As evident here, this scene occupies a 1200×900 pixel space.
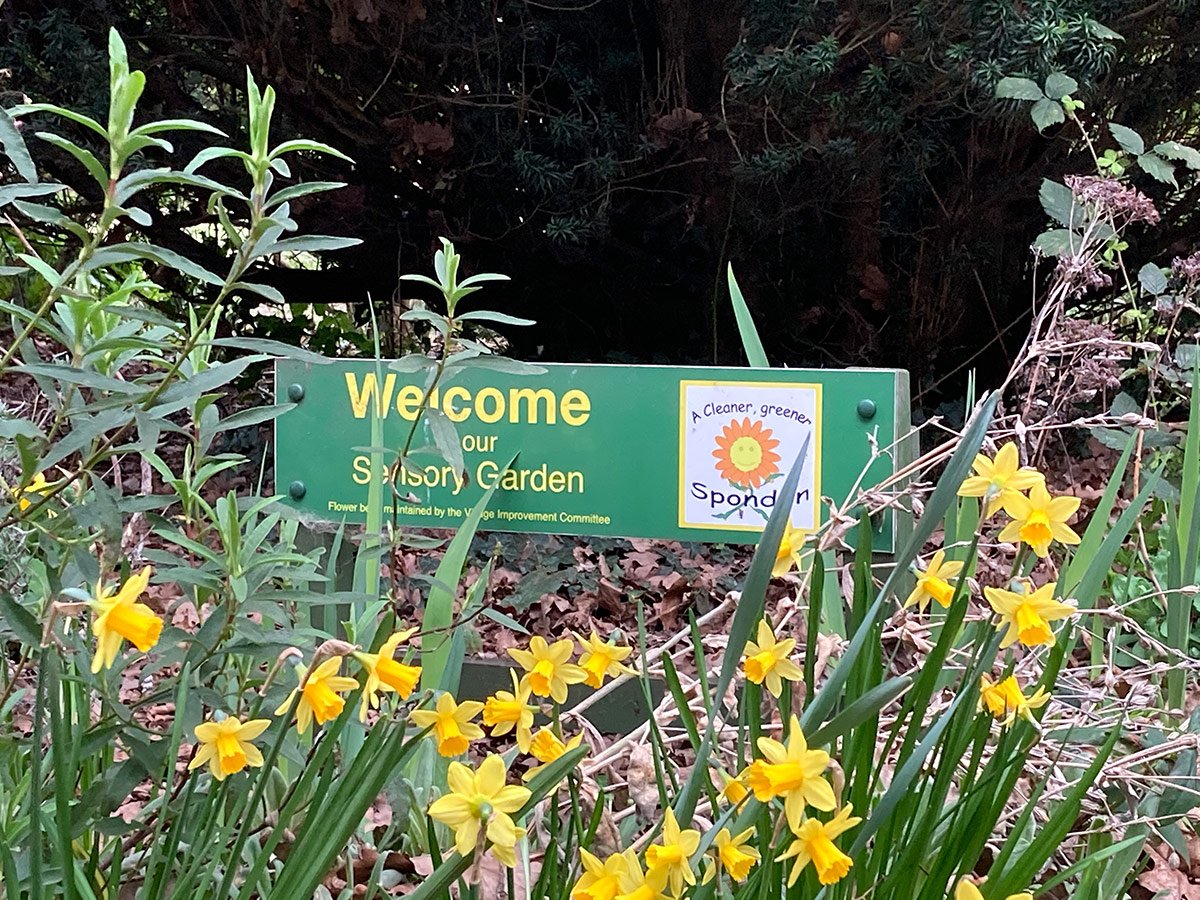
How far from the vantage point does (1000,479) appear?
0.70 m

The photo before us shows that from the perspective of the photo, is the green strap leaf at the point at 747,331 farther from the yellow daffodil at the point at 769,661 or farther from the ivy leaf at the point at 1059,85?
the ivy leaf at the point at 1059,85

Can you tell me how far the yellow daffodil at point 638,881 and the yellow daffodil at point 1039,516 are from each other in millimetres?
319

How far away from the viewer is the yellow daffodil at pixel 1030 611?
0.67m

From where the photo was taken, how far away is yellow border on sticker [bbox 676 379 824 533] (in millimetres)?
1561

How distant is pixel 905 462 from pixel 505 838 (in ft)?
3.50

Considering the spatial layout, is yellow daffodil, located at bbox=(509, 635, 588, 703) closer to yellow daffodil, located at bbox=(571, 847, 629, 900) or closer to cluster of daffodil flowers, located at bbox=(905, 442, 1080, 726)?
yellow daffodil, located at bbox=(571, 847, 629, 900)

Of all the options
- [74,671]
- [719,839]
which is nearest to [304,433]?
[74,671]

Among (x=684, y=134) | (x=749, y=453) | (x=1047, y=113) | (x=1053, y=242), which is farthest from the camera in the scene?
(x=684, y=134)

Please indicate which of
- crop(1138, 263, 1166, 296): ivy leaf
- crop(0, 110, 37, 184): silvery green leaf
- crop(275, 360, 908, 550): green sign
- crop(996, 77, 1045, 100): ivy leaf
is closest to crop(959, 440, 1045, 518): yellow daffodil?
crop(0, 110, 37, 184): silvery green leaf

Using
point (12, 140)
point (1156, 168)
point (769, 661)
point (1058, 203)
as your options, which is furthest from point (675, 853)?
point (1156, 168)

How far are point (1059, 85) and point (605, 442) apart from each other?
4.22ft

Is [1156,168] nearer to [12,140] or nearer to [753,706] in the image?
[753,706]

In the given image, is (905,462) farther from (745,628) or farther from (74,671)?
A: (74,671)

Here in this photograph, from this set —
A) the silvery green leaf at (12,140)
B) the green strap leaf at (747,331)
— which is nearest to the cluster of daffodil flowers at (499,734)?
the silvery green leaf at (12,140)
